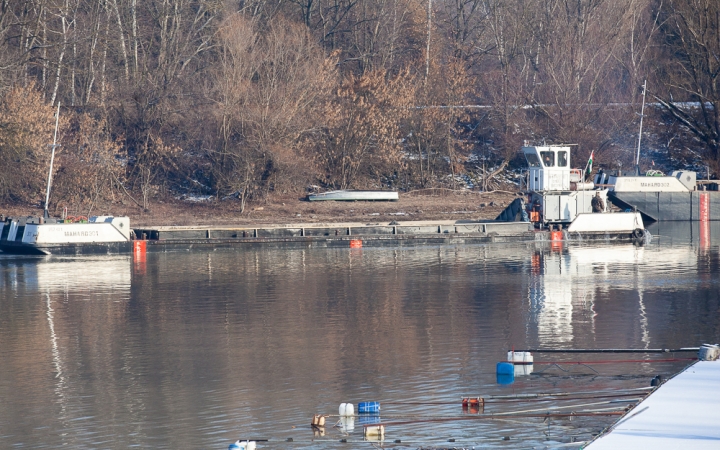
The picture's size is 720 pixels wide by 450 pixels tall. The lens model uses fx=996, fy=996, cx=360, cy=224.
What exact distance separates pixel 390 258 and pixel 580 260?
6886mm

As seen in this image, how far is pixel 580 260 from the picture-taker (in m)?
35.7

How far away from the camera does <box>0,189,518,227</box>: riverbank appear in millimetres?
49438

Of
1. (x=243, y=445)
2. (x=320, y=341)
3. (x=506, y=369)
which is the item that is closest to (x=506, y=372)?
(x=506, y=369)

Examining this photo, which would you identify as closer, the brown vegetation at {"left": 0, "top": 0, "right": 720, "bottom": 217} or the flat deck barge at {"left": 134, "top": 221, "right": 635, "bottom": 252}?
the flat deck barge at {"left": 134, "top": 221, "right": 635, "bottom": 252}

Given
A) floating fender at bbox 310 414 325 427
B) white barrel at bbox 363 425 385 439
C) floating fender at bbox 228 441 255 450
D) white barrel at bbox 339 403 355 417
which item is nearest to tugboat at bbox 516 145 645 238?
white barrel at bbox 339 403 355 417

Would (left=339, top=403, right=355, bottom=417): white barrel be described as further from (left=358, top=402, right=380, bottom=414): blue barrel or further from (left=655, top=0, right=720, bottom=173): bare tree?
(left=655, top=0, right=720, bottom=173): bare tree

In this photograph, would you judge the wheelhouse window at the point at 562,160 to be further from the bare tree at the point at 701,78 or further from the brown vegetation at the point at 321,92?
the bare tree at the point at 701,78

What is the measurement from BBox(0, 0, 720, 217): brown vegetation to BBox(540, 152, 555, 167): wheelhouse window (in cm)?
1593

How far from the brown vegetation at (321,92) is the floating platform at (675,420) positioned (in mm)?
38452

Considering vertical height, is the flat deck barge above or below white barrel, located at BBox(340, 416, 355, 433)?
above

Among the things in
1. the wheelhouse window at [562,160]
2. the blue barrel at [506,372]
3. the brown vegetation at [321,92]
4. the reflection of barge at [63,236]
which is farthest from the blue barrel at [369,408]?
the brown vegetation at [321,92]

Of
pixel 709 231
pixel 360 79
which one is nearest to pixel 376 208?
pixel 360 79

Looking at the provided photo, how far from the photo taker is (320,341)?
20.6 meters

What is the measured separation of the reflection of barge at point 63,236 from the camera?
1451 inches
